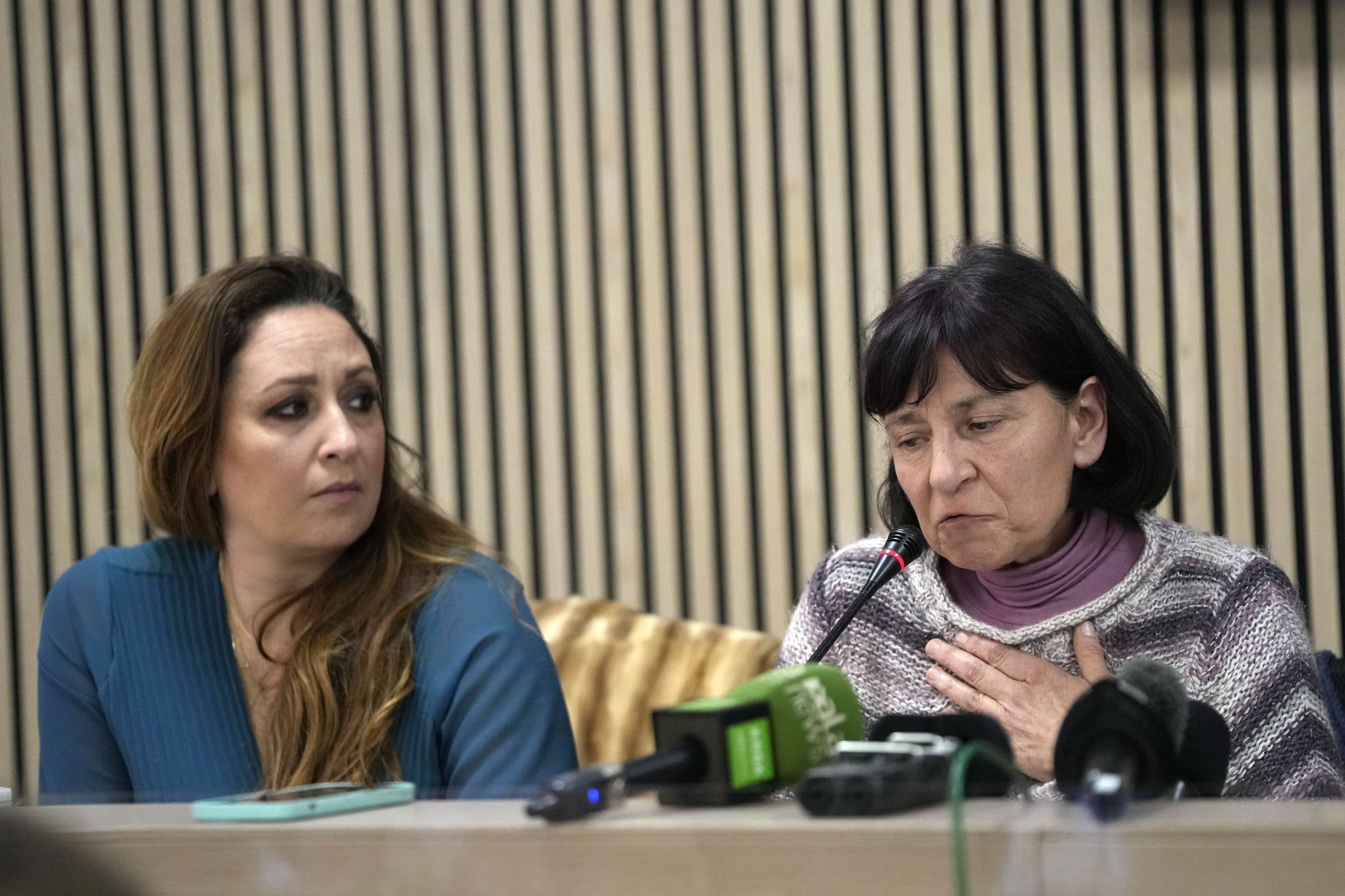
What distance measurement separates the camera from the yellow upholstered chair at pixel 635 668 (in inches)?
115

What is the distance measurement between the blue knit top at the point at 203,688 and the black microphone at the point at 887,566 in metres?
0.43

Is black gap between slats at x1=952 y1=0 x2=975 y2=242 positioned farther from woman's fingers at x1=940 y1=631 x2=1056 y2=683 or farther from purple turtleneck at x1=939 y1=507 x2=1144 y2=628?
woman's fingers at x1=940 y1=631 x2=1056 y2=683

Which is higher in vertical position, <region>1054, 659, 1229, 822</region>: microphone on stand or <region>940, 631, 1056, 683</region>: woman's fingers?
<region>1054, 659, 1229, 822</region>: microphone on stand

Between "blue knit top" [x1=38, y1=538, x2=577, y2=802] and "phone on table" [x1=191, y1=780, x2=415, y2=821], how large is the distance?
0.79m

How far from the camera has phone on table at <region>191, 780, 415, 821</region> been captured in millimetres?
966

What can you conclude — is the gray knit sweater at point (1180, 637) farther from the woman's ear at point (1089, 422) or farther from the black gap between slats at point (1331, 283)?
the black gap between slats at point (1331, 283)

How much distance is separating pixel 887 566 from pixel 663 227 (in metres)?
2.06

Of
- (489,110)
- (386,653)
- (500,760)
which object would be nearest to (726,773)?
(500,760)

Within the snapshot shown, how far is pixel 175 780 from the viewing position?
203cm

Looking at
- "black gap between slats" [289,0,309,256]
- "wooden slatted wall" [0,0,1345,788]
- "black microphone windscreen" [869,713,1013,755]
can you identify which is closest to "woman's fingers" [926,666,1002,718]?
"black microphone windscreen" [869,713,1013,755]

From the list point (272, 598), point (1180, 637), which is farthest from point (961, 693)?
point (272, 598)

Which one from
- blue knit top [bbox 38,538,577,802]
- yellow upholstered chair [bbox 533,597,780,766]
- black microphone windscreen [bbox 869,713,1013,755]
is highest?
black microphone windscreen [bbox 869,713,1013,755]

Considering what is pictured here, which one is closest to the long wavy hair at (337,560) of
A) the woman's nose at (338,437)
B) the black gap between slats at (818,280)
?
the woman's nose at (338,437)

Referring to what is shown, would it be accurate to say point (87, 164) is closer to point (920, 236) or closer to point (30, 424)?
point (30, 424)
